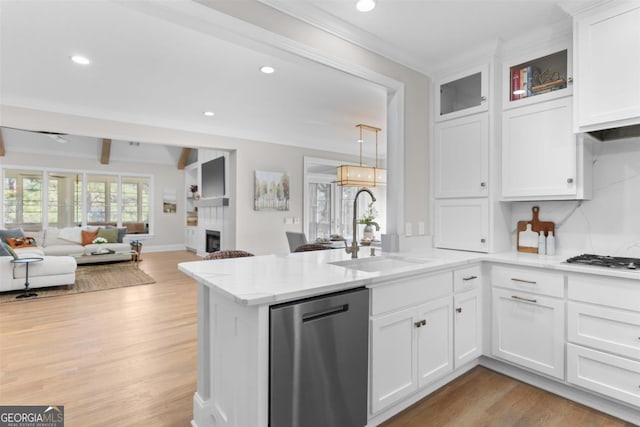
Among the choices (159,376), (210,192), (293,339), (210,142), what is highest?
(210,142)

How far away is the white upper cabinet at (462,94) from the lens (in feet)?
8.79

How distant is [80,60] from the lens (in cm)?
317

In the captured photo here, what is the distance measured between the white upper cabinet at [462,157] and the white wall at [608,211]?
64 cm

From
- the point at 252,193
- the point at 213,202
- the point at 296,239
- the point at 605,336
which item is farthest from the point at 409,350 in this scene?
the point at 213,202

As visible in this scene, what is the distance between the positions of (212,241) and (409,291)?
6.69m

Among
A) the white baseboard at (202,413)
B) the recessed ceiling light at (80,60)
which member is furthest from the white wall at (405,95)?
the recessed ceiling light at (80,60)

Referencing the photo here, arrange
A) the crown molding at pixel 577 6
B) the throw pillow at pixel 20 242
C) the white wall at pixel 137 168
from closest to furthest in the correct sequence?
the crown molding at pixel 577 6 → the throw pillow at pixel 20 242 → the white wall at pixel 137 168

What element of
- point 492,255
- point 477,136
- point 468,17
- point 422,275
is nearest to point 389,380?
point 422,275

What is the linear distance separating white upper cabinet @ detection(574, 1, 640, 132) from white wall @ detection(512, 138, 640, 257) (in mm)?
434

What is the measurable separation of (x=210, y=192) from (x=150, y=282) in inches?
107

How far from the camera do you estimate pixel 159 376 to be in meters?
2.38

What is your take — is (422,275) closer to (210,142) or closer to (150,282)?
(210,142)

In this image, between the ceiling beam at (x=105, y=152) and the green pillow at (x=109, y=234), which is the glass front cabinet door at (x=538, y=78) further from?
the ceiling beam at (x=105, y=152)

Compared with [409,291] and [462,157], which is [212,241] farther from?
[409,291]
